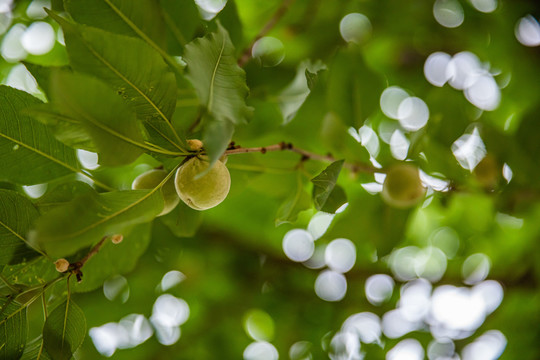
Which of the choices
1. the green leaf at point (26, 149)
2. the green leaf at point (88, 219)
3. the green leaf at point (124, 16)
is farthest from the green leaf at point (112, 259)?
the green leaf at point (124, 16)

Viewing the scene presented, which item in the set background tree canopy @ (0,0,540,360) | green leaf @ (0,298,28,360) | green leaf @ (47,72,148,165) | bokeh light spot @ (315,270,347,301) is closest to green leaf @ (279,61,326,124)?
background tree canopy @ (0,0,540,360)

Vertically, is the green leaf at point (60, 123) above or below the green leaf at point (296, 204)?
above

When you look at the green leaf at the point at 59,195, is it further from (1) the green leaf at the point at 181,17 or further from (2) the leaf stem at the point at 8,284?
(1) the green leaf at the point at 181,17

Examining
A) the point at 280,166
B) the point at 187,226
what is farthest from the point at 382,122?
the point at 187,226

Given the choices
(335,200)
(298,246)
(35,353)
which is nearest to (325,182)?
(335,200)

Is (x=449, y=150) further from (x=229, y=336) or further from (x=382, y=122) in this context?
(x=229, y=336)

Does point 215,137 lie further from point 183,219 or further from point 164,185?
point 183,219
